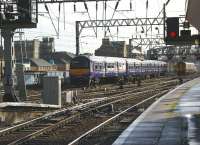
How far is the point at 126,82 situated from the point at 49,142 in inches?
1943

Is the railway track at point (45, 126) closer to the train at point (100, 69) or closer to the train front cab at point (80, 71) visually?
the train front cab at point (80, 71)

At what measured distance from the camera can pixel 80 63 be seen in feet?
169

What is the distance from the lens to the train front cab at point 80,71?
5070 centimetres

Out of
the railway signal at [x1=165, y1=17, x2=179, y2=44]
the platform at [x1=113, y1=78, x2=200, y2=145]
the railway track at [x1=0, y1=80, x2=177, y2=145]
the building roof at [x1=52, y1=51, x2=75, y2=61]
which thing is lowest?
the railway track at [x1=0, y1=80, x2=177, y2=145]

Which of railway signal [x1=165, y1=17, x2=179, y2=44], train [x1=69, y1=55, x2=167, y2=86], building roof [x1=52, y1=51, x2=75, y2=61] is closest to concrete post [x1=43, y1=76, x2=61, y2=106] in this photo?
railway signal [x1=165, y1=17, x2=179, y2=44]

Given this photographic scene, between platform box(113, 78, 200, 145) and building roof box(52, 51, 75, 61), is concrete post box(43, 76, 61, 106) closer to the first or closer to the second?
platform box(113, 78, 200, 145)

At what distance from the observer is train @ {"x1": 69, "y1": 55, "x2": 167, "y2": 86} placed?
5084 centimetres

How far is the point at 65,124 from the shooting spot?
64.9 ft

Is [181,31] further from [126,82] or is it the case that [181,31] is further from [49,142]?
[126,82]

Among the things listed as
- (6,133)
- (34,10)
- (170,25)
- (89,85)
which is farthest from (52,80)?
Answer: (89,85)

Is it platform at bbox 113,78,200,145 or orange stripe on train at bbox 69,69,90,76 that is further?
orange stripe on train at bbox 69,69,90,76

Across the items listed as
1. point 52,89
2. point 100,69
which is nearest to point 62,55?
point 100,69

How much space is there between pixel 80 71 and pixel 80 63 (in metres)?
0.93

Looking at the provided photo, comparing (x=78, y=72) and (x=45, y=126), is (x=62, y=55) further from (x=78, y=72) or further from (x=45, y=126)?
(x=45, y=126)
